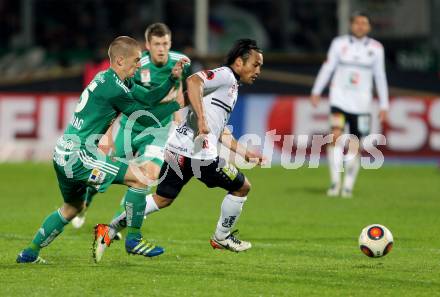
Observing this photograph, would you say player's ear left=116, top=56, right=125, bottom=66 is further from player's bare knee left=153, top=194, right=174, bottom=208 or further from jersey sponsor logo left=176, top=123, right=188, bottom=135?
player's bare knee left=153, top=194, right=174, bottom=208

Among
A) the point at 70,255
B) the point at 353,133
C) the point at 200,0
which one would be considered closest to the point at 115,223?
the point at 70,255

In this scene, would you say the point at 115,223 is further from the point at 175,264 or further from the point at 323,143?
the point at 323,143

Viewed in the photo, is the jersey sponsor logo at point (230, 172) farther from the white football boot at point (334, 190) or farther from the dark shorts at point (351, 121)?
the white football boot at point (334, 190)

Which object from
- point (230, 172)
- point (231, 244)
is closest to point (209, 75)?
point (230, 172)

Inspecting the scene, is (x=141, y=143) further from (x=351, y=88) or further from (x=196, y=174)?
(x=351, y=88)

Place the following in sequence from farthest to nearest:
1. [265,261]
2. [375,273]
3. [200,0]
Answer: [200,0], [265,261], [375,273]

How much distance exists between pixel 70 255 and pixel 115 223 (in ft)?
1.63

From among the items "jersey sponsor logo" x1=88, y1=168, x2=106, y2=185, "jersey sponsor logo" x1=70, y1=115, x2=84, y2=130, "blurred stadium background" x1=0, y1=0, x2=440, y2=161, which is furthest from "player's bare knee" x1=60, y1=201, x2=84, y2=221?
"blurred stadium background" x1=0, y1=0, x2=440, y2=161

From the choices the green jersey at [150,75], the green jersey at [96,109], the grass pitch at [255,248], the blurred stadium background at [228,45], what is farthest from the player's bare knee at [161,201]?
the blurred stadium background at [228,45]

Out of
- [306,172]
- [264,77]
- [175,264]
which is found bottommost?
[306,172]

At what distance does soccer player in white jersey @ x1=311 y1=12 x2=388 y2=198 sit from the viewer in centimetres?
1498

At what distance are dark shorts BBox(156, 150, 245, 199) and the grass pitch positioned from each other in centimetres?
58

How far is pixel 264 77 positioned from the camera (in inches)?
779

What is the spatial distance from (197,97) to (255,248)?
1748mm
